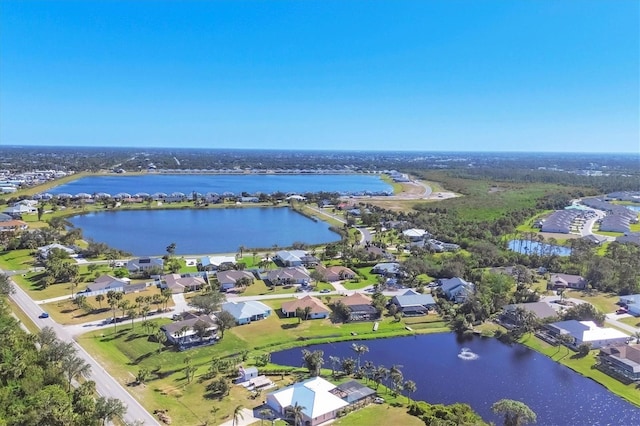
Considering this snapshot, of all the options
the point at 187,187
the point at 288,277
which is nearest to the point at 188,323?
the point at 288,277

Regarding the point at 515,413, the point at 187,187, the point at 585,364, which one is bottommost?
the point at 585,364

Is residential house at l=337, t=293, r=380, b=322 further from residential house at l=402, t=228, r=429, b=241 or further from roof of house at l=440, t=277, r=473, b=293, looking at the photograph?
residential house at l=402, t=228, r=429, b=241

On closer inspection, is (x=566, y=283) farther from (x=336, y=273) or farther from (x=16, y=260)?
(x=16, y=260)

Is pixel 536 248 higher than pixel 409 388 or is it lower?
lower

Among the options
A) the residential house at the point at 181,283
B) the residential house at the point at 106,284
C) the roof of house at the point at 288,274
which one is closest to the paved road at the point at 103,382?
the residential house at the point at 106,284

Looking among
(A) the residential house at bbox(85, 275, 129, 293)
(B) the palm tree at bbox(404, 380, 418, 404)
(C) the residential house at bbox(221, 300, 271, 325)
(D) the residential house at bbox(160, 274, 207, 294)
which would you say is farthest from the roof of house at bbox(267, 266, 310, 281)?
(B) the palm tree at bbox(404, 380, 418, 404)

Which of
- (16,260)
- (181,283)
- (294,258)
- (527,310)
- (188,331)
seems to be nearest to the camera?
(188,331)

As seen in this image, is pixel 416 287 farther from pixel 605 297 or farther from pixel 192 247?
pixel 192 247
